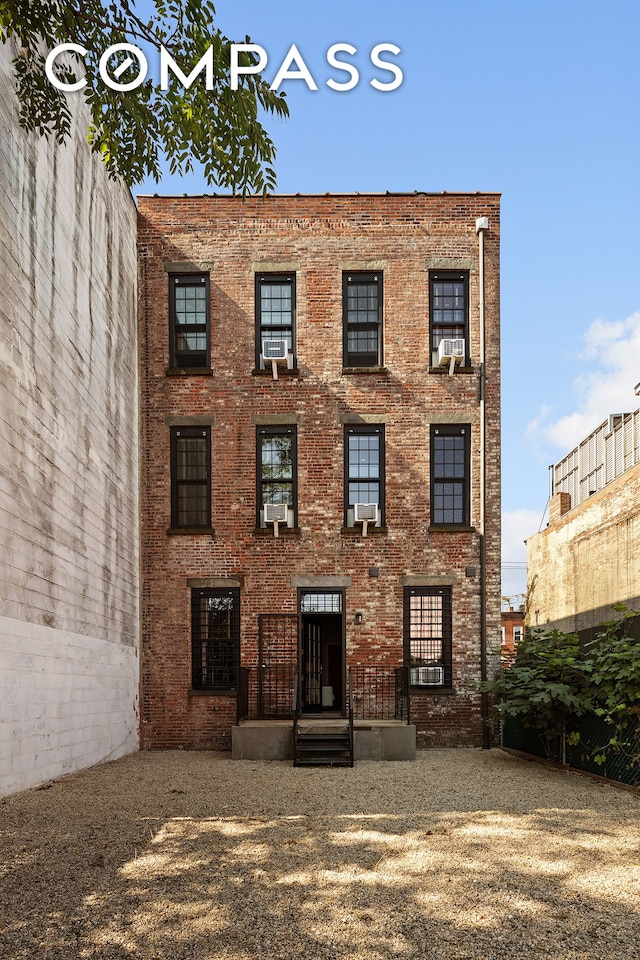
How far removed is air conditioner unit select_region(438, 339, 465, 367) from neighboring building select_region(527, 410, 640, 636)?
6172 millimetres

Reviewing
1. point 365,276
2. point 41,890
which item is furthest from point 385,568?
point 41,890

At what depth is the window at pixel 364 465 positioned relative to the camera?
54.9 ft

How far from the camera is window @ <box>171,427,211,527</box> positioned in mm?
16703

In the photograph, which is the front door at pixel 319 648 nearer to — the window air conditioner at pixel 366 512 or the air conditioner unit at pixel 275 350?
the window air conditioner at pixel 366 512

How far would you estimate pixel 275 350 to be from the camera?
655 inches

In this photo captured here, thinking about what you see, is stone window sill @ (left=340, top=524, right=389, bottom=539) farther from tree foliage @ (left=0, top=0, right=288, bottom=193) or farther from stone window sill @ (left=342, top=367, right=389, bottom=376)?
tree foliage @ (left=0, top=0, right=288, bottom=193)

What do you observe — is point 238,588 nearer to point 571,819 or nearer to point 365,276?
point 365,276

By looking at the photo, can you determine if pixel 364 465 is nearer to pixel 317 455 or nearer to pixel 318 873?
pixel 317 455

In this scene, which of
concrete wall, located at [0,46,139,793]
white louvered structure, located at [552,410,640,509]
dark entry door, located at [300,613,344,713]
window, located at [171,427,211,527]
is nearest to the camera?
concrete wall, located at [0,46,139,793]

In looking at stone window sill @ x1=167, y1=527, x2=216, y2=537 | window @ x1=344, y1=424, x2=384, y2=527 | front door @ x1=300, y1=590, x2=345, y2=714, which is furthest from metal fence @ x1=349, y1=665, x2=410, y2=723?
stone window sill @ x1=167, y1=527, x2=216, y2=537

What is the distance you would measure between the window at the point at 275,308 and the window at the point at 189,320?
1041 mm

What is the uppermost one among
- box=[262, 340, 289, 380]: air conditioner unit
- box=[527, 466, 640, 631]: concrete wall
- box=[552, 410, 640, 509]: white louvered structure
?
box=[262, 340, 289, 380]: air conditioner unit

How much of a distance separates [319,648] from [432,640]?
2.49m

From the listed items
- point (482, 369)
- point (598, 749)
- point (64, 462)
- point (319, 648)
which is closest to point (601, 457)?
point (482, 369)
